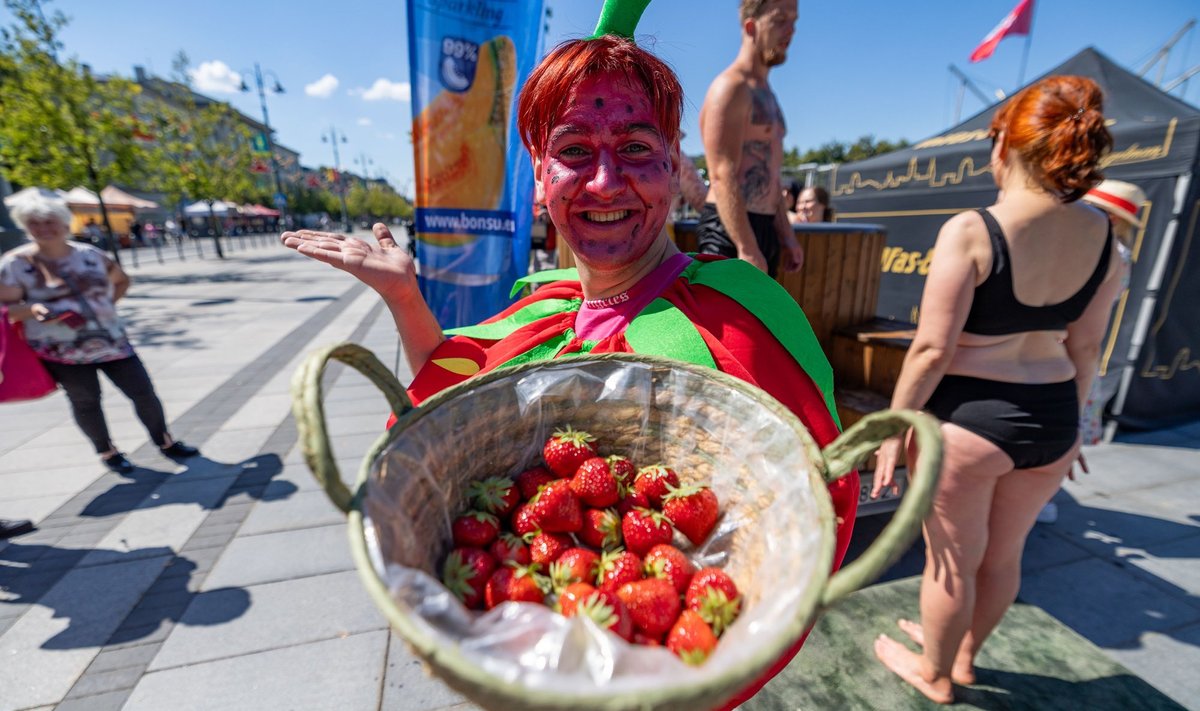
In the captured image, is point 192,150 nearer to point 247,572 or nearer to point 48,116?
point 48,116

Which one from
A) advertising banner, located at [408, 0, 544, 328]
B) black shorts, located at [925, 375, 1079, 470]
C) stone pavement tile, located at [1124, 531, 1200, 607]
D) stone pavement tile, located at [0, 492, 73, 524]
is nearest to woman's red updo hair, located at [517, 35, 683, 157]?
black shorts, located at [925, 375, 1079, 470]

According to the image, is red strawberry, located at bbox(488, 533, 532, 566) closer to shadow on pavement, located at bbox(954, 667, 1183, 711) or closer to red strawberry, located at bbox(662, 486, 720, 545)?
red strawberry, located at bbox(662, 486, 720, 545)

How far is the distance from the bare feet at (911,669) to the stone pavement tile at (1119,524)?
189cm

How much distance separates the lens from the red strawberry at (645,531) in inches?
42.0

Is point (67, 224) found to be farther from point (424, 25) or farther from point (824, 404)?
point (824, 404)

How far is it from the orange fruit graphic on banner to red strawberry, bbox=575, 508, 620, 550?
2795mm

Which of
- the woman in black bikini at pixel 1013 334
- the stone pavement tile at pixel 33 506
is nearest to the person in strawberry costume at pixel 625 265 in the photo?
the woman in black bikini at pixel 1013 334

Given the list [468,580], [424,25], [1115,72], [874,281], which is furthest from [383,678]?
[1115,72]

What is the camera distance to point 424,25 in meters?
3.07

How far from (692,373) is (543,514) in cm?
44

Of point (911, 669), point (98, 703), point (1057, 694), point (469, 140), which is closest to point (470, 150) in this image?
point (469, 140)

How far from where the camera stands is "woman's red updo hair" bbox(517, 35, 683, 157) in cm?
124

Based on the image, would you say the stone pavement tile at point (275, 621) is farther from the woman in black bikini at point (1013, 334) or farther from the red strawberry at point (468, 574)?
the woman in black bikini at point (1013, 334)

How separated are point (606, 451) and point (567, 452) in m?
0.14
